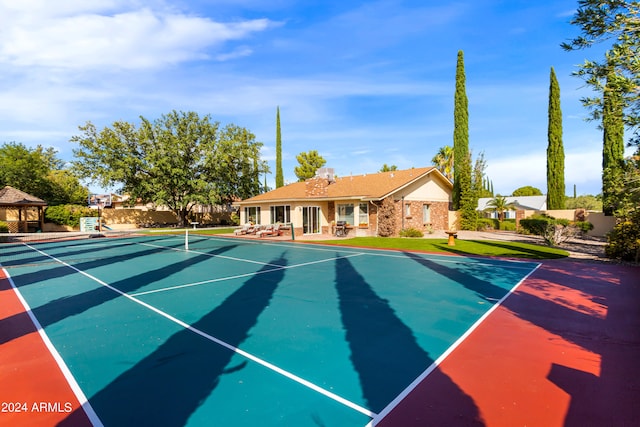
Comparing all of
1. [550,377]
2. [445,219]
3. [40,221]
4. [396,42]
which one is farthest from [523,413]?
[40,221]

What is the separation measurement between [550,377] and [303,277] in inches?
297

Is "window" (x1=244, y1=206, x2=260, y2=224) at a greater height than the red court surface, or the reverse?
"window" (x1=244, y1=206, x2=260, y2=224)

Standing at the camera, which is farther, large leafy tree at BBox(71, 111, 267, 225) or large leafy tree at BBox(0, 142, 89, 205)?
large leafy tree at BBox(0, 142, 89, 205)

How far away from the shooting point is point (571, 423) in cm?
348

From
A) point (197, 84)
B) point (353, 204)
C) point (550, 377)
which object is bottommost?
point (550, 377)

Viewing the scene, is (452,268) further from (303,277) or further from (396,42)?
(396,42)

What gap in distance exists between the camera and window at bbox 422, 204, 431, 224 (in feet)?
89.8

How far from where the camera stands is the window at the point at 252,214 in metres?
32.1

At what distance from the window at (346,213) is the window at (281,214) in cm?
451

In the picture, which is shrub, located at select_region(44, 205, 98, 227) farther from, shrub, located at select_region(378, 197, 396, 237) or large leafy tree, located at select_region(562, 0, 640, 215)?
large leafy tree, located at select_region(562, 0, 640, 215)

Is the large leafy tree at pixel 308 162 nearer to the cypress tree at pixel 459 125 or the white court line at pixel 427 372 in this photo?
the cypress tree at pixel 459 125

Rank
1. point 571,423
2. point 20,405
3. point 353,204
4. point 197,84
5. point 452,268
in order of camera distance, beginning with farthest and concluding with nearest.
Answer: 1. point 353,204
2. point 197,84
3. point 452,268
4. point 20,405
5. point 571,423

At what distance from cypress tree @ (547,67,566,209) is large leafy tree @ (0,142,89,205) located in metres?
50.0

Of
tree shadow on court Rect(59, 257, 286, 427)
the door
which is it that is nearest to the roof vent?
the door
